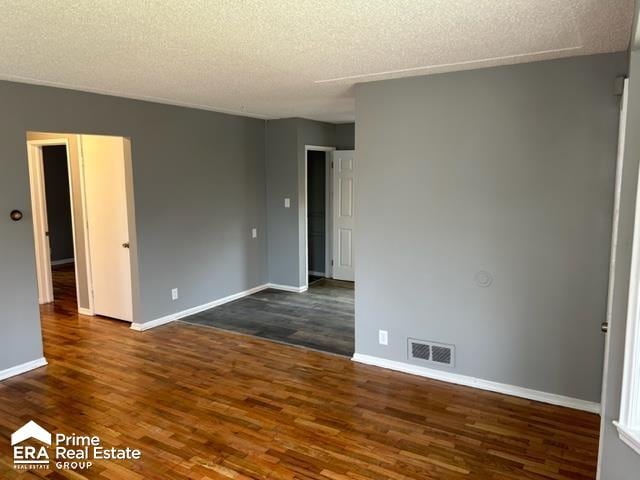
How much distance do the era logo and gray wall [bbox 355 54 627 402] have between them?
7.97ft

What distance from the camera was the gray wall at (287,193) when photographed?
20.3ft

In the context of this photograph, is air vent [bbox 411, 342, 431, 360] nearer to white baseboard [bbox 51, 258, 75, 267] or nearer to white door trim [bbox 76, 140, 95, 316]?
white door trim [bbox 76, 140, 95, 316]

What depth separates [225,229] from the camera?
229 inches

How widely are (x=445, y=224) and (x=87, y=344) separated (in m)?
3.54

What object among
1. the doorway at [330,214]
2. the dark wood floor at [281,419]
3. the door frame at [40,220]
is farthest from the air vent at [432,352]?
the door frame at [40,220]

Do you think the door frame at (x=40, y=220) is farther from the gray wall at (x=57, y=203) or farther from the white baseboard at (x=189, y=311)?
the gray wall at (x=57, y=203)

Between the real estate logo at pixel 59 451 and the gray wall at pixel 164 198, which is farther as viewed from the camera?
the gray wall at pixel 164 198

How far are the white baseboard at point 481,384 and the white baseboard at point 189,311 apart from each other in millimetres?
2258

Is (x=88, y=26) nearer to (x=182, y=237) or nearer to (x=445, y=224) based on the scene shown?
(x=445, y=224)

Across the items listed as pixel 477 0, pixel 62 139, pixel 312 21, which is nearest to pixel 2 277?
pixel 62 139

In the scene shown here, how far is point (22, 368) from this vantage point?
383cm

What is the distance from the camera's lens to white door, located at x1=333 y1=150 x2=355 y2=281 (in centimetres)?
683

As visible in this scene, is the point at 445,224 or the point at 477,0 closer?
the point at 477,0

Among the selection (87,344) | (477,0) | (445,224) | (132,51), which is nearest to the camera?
(477,0)
